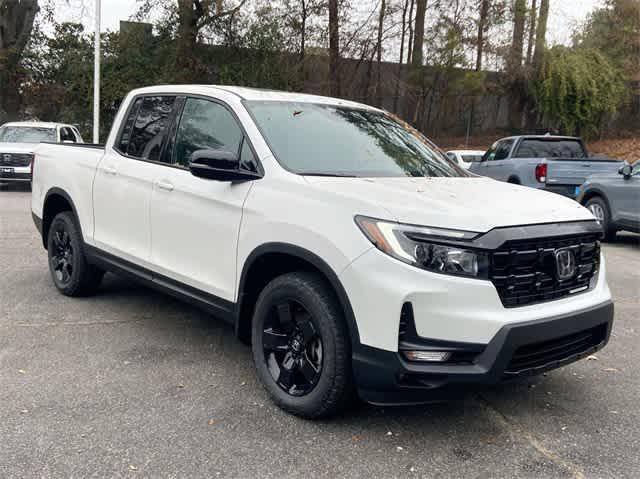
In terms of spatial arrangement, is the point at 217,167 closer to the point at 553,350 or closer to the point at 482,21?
the point at 553,350

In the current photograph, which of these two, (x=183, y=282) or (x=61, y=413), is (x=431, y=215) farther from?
(x=61, y=413)

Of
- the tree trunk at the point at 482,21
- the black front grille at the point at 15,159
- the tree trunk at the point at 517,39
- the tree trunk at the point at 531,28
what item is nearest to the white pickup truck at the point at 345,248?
the black front grille at the point at 15,159

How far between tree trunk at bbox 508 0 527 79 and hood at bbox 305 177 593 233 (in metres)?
20.8

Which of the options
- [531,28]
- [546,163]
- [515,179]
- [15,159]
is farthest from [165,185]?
[531,28]

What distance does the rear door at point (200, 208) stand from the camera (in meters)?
4.01

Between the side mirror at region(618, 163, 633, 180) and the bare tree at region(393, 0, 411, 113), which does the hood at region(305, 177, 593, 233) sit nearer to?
the side mirror at region(618, 163, 633, 180)

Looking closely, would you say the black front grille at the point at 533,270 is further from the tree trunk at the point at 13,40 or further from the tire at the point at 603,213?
the tree trunk at the point at 13,40

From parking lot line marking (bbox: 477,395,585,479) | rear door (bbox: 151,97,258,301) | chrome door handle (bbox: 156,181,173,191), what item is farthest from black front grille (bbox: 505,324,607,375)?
chrome door handle (bbox: 156,181,173,191)

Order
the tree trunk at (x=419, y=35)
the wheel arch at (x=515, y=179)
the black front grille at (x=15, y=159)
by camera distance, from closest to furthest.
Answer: the wheel arch at (x=515, y=179)
the black front grille at (x=15, y=159)
the tree trunk at (x=419, y=35)

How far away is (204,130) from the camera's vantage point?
455 cm

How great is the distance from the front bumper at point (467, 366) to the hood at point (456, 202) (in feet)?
1.72

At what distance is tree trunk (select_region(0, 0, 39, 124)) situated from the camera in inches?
966

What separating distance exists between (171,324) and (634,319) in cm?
411

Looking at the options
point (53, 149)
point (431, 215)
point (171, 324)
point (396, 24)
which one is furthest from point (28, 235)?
point (396, 24)
